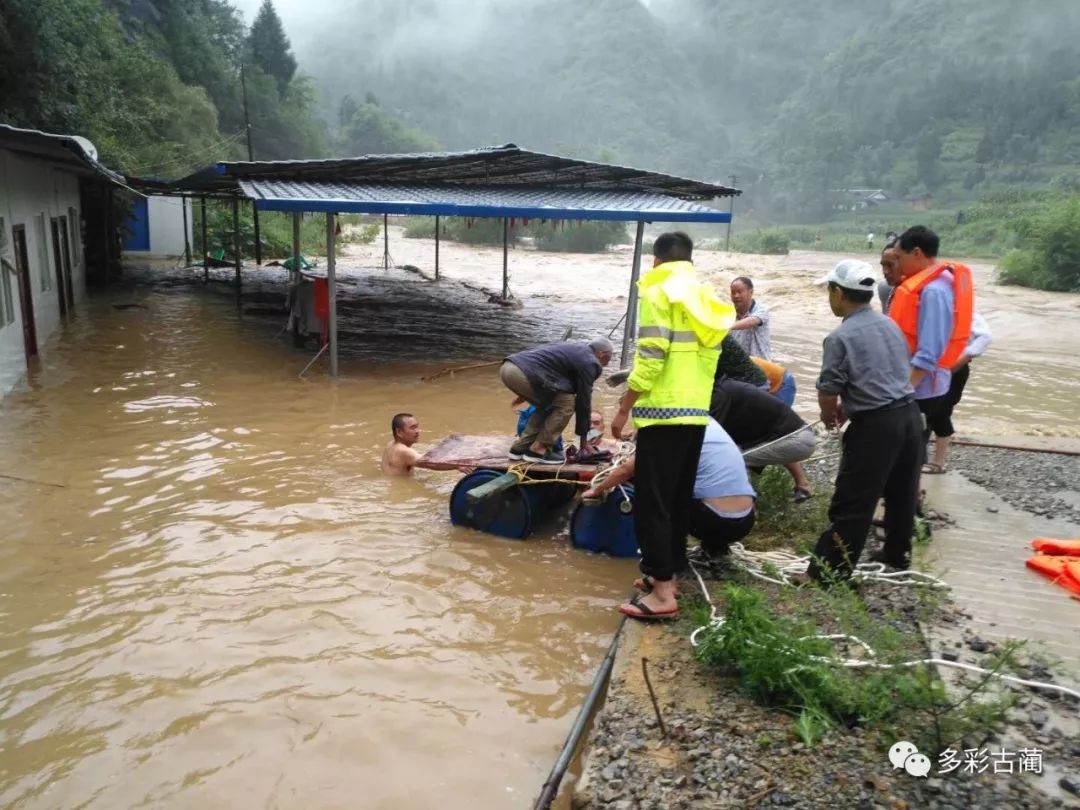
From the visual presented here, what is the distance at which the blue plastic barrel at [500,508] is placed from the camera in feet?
19.5

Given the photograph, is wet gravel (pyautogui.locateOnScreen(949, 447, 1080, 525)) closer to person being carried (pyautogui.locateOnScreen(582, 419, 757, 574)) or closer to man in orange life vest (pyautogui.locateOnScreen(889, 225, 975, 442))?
man in orange life vest (pyautogui.locateOnScreen(889, 225, 975, 442))

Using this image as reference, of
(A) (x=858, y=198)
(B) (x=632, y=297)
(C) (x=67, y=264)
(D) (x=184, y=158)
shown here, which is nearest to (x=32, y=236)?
(C) (x=67, y=264)

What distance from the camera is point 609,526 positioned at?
569 cm

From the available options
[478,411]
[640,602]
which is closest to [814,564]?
[640,602]

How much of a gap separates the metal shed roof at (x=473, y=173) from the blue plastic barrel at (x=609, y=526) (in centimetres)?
644

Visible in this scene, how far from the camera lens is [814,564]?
4242mm

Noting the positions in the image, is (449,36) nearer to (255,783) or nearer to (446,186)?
(446,186)

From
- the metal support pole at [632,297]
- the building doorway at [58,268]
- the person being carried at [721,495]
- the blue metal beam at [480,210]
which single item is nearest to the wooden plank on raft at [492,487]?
the person being carried at [721,495]

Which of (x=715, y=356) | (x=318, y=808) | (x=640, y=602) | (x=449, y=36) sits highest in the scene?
(x=449, y=36)

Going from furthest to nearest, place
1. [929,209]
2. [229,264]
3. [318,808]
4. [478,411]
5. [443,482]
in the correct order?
[929,209]
[229,264]
[478,411]
[443,482]
[318,808]

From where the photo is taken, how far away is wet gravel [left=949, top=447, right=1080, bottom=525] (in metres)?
5.70

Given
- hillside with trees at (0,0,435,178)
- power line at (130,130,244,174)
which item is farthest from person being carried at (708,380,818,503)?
power line at (130,130,244,174)

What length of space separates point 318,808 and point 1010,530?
453 centimetres

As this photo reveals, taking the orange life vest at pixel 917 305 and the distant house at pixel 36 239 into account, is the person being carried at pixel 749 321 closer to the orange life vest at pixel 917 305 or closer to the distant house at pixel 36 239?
the orange life vest at pixel 917 305
